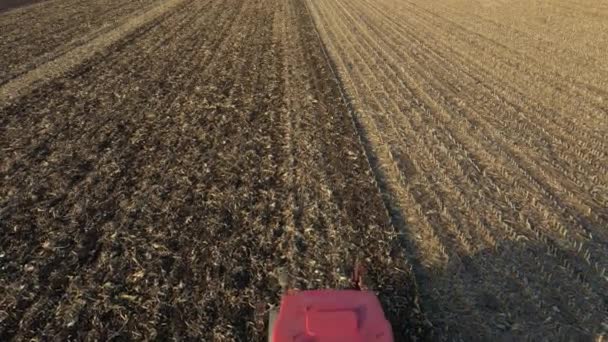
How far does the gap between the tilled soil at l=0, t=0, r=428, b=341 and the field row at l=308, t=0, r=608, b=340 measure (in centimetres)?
60

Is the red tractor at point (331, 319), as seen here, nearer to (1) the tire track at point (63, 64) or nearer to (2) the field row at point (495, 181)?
(2) the field row at point (495, 181)

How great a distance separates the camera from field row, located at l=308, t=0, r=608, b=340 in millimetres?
5492

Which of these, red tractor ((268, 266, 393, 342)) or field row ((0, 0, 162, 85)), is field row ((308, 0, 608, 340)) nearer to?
red tractor ((268, 266, 393, 342))

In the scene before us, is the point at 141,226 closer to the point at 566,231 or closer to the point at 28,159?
the point at 28,159

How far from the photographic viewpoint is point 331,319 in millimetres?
3266

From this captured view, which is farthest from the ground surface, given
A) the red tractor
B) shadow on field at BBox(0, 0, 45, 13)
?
shadow on field at BBox(0, 0, 45, 13)

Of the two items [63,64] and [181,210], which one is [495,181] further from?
[63,64]

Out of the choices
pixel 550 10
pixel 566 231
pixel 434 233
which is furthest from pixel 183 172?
pixel 550 10

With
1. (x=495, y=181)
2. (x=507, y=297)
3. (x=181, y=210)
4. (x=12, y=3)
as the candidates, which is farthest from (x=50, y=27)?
(x=507, y=297)

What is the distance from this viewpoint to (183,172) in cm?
841

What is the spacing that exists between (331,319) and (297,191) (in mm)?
4640

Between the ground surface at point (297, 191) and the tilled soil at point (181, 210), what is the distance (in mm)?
34

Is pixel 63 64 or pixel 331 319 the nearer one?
pixel 331 319

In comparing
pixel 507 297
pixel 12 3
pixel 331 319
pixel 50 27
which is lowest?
pixel 507 297
